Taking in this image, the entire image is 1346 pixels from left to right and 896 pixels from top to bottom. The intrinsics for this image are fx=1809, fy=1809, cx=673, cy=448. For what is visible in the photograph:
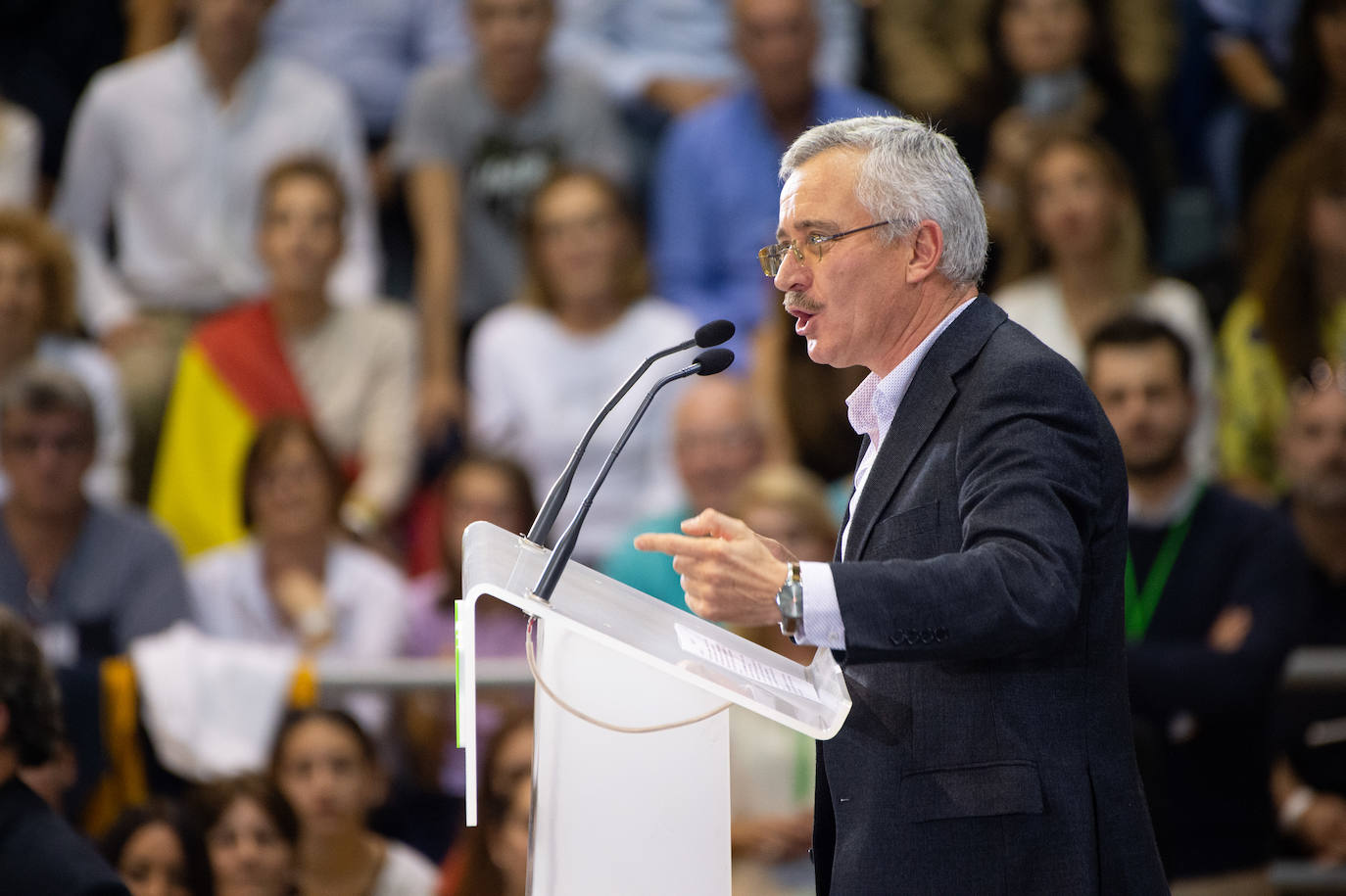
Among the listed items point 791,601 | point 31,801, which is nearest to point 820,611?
point 791,601

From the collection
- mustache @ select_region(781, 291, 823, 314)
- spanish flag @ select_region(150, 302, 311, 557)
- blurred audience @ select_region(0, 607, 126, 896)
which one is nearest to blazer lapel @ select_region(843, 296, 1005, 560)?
mustache @ select_region(781, 291, 823, 314)

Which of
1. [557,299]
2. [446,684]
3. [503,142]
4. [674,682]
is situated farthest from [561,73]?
[674,682]

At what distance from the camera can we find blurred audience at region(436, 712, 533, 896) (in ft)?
13.3

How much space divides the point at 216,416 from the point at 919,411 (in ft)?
12.1

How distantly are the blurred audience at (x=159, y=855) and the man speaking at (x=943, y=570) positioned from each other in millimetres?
2050

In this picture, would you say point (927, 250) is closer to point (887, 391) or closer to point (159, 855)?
point (887, 391)

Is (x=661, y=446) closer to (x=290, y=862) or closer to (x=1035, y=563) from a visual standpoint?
(x=290, y=862)

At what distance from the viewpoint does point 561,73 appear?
20.0ft

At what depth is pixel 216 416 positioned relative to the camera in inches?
217

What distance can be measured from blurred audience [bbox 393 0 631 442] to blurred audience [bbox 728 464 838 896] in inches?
74.7

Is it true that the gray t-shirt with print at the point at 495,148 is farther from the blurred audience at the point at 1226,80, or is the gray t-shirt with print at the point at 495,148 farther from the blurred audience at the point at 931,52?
the blurred audience at the point at 1226,80

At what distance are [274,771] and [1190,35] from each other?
160 inches

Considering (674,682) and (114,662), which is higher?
(674,682)

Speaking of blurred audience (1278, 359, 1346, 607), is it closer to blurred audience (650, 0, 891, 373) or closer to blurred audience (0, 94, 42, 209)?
blurred audience (650, 0, 891, 373)
